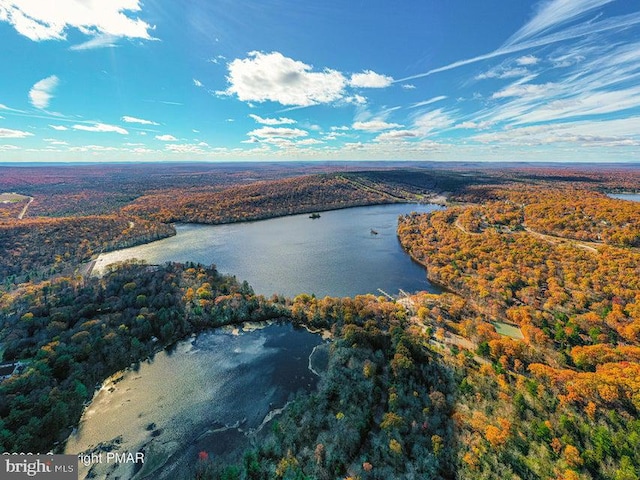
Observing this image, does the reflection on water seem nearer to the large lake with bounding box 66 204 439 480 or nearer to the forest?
the large lake with bounding box 66 204 439 480

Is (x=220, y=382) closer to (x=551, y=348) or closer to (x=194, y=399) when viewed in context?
(x=194, y=399)

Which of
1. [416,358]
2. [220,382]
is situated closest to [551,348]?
[416,358]

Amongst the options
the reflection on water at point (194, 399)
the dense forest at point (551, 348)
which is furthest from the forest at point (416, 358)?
the reflection on water at point (194, 399)

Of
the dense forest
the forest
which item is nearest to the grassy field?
the forest

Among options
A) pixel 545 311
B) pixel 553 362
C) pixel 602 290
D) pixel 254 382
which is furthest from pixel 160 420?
pixel 602 290

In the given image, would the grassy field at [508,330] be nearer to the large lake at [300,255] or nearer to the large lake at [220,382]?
the large lake at [220,382]
